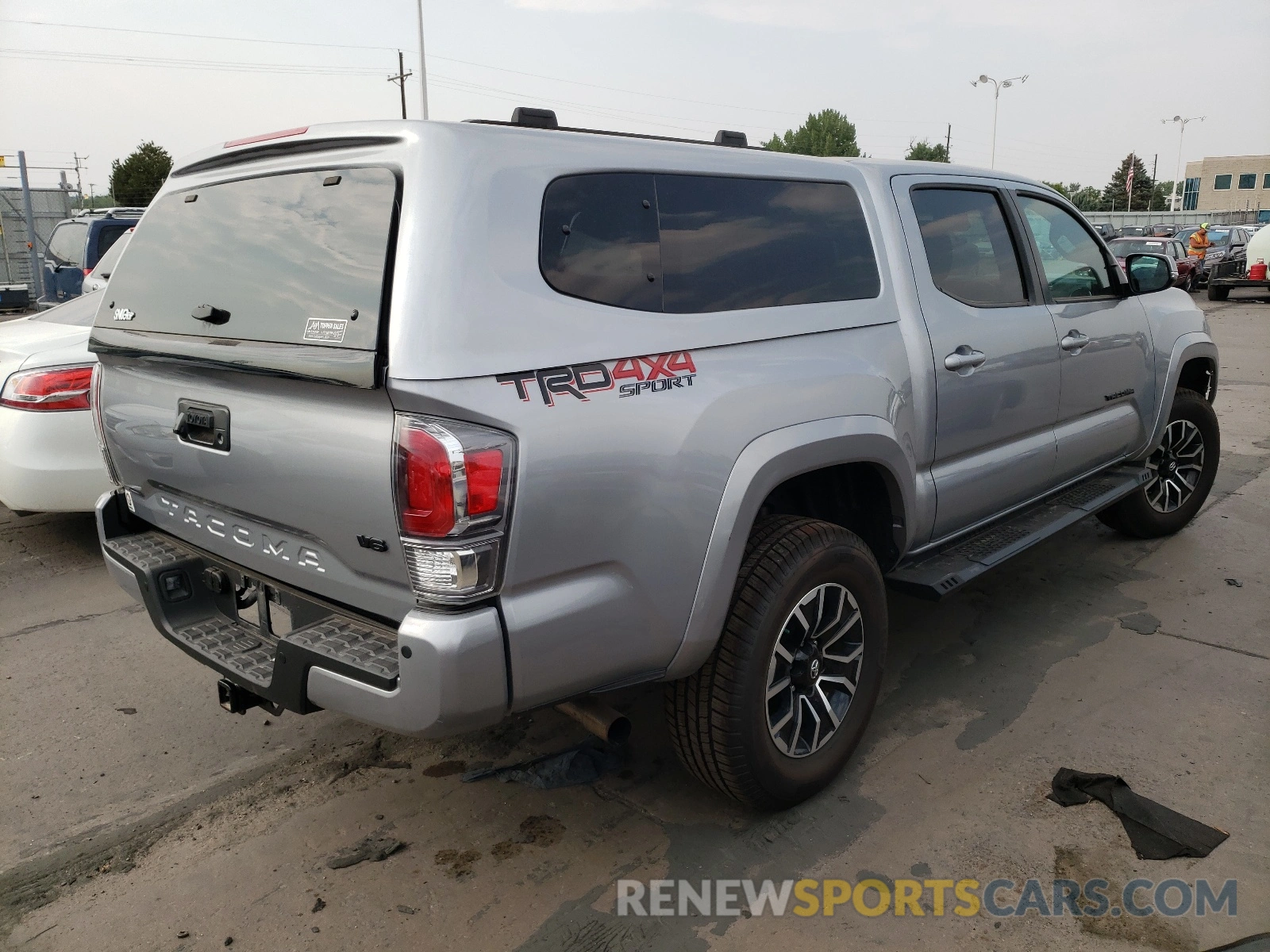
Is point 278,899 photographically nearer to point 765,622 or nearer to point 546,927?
point 546,927

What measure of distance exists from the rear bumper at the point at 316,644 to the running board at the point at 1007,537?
177 centimetres

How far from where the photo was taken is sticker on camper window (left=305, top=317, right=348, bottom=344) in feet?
7.13

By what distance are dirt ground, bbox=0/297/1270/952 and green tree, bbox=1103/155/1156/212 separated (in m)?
110

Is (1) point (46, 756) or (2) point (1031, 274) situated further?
(2) point (1031, 274)

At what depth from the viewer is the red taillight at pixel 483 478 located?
2.07 meters

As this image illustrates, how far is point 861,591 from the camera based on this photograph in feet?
9.94

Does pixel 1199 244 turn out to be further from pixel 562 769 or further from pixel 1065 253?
pixel 562 769

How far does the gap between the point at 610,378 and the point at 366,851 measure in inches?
64.2

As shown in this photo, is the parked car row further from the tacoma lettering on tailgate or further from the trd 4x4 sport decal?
the tacoma lettering on tailgate

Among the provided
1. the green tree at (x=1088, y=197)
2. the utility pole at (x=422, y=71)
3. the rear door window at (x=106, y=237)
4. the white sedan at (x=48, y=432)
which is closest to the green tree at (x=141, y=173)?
the utility pole at (x=422, y=71)

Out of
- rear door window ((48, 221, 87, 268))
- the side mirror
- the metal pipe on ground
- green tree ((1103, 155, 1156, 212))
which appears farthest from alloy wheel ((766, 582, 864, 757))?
green tree ((1103, 155, 1156, 212))

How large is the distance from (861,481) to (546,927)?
1742mm

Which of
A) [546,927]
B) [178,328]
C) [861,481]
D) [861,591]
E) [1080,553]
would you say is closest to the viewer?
[546,927]

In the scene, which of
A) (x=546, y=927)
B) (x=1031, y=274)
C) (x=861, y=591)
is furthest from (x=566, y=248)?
(x=1031, y=274)
